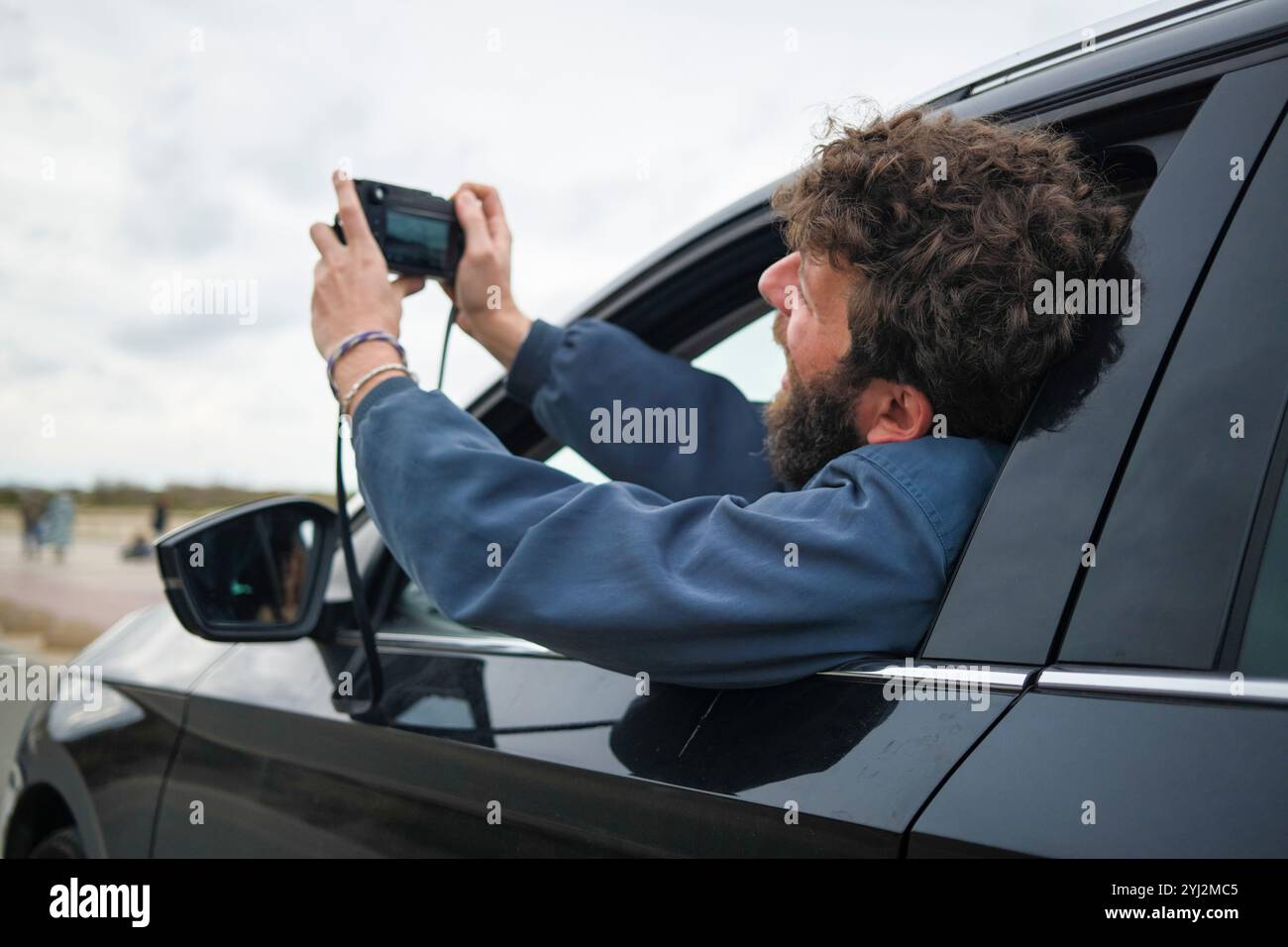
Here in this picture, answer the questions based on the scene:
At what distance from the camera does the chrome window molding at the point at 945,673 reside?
1.07m

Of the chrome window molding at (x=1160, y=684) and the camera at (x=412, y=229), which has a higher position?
the camera at (x=412, y=229)

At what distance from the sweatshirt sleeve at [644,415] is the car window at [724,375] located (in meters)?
0.03

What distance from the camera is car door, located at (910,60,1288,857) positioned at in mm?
884

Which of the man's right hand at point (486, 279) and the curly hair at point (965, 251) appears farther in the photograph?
the man's right hand at point (486, 279)

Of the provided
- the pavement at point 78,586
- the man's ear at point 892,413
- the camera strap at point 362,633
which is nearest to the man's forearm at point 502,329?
the camera strap at point 362,633

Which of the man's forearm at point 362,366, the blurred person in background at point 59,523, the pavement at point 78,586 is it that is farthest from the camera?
the blurred person in background at point 59,523

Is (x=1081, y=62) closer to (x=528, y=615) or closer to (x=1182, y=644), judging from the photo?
(x=1182, y=644)

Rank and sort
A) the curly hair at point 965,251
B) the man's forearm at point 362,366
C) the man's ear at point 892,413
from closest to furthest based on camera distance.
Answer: the curly hair at point 965,251
the man's ear at point 892,413
the man's forearm at point 362,366

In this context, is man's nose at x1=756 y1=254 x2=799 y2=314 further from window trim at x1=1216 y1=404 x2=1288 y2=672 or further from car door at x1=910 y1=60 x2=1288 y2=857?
window trim at x1=1216 y1=404 x2=1288 y2=672

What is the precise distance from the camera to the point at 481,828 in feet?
4.81

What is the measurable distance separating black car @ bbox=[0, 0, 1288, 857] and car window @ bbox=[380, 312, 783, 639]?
1.01ft

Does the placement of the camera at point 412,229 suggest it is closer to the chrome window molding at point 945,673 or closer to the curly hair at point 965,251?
the curly hair at point 965,251

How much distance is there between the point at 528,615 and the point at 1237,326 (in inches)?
31.8

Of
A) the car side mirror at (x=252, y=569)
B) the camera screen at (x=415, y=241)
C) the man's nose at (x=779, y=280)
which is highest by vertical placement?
the camera screen at (x=415, y=241)
